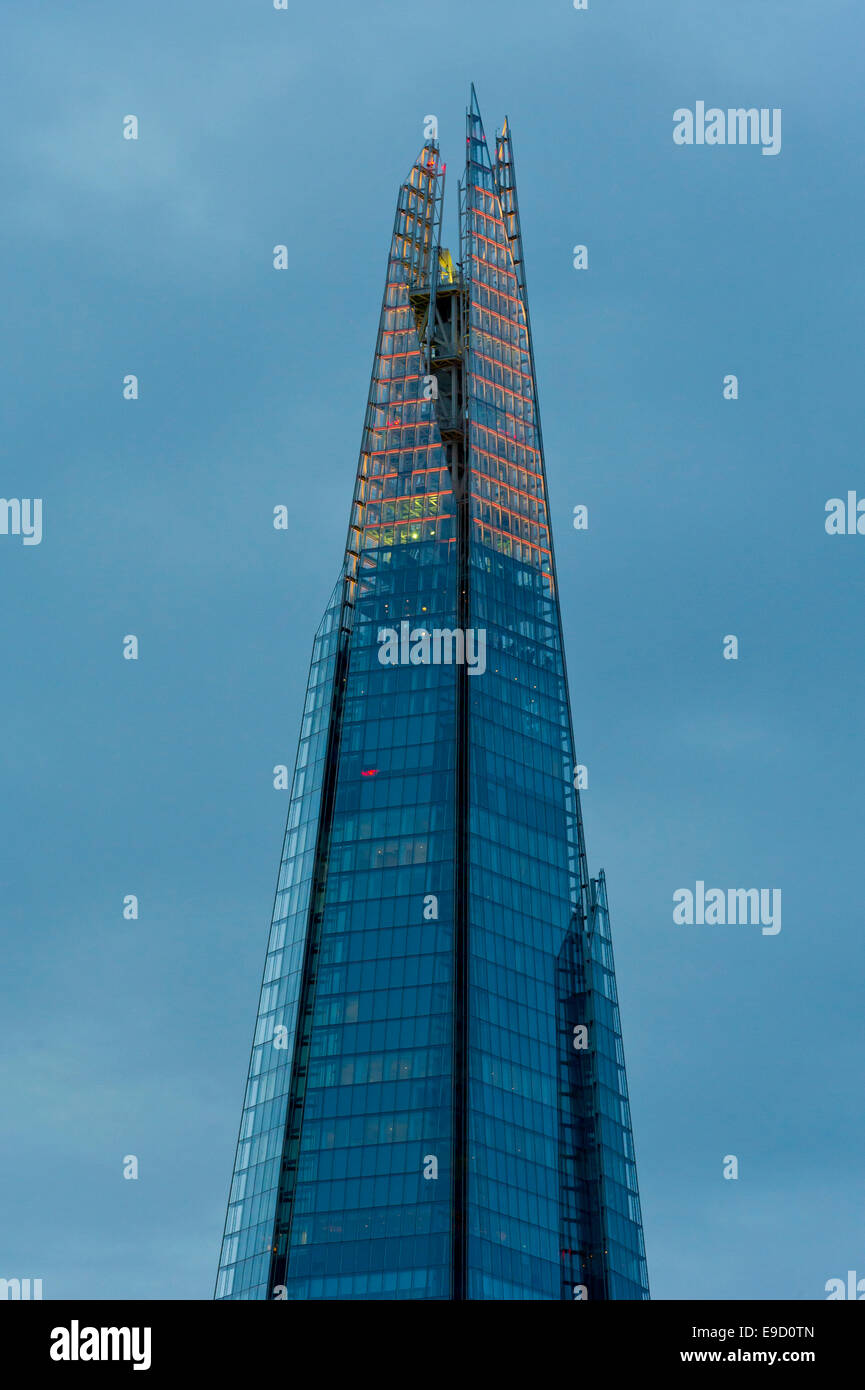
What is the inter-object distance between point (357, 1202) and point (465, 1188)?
353 inches

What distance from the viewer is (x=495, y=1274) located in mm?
182750

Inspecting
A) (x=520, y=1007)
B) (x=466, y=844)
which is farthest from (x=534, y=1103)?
(x=466, y=844)

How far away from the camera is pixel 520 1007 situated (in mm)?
197375
